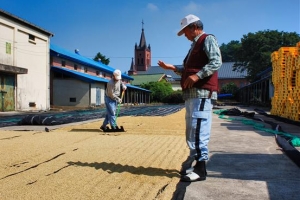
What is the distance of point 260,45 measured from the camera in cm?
4112

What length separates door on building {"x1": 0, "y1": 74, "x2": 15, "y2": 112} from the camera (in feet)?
60.1

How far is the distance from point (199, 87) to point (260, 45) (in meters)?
41.6

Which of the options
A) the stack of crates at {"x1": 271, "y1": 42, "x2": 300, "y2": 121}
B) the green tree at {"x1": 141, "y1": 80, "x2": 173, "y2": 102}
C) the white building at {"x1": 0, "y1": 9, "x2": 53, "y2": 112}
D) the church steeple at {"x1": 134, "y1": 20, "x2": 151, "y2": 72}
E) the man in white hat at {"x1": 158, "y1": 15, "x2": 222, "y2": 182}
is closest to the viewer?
the man in white hat at {"x1": 158, "y1": 15, "x2": 222, "y2": 182}

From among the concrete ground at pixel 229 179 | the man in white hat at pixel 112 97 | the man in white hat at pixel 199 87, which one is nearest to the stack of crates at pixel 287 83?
the man in white hat at pixel 112 97

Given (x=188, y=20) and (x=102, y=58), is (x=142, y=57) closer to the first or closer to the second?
(x=102, y=58)

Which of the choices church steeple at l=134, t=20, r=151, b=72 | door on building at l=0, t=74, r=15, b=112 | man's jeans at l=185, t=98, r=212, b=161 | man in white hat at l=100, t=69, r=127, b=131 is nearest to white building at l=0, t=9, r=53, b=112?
door on building at l=0, t=74, r=15, b=112

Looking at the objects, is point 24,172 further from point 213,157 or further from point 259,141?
point 259,141

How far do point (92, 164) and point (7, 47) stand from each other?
17.7 m

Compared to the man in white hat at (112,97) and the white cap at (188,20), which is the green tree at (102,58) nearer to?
the man in white hat at (112,97)

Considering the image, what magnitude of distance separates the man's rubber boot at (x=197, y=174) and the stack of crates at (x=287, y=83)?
25.6 ft

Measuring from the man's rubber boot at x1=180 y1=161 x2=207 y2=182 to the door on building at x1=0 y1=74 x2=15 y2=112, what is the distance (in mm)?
18087

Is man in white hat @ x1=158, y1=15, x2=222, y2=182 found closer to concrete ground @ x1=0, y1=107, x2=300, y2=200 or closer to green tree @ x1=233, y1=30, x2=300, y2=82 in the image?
concrete ground @ x1=0, y1=107, x2=300, y2=200

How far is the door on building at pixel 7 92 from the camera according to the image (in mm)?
18312

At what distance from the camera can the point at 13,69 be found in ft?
59.5
